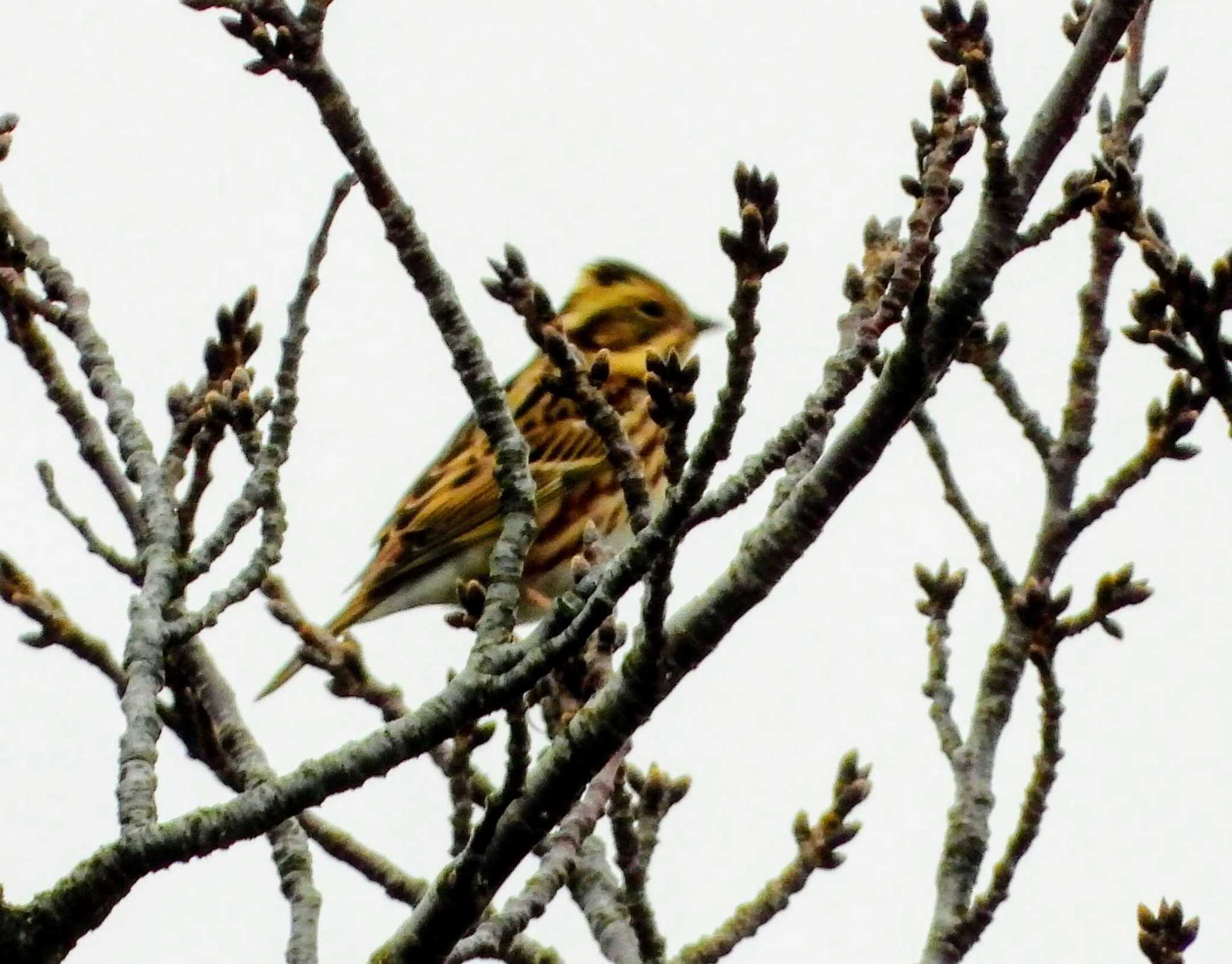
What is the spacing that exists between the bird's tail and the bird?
0.65 m

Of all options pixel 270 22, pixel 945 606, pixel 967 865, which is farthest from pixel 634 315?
pixel 270 22

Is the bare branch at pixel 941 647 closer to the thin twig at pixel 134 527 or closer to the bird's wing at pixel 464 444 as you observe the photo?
the thin twig at pixel 134 527

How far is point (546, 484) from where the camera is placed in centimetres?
759

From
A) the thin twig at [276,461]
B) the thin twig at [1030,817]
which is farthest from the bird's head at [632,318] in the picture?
the thin twig at [276,461]

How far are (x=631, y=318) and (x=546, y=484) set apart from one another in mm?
1077

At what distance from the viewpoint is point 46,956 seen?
2725 millimetres

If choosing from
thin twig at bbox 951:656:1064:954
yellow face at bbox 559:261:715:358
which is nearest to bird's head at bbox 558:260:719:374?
yellow face at bbox 559:261:715:358

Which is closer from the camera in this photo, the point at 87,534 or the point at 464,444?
the point at 87,534

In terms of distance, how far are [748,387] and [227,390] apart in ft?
4.34

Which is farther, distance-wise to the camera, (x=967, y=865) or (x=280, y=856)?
(x=967, y=865)

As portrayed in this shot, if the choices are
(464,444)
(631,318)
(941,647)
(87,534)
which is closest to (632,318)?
(631,318)

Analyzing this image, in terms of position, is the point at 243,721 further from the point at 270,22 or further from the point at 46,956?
the point at 270,22

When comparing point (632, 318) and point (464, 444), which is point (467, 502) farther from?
point (632, 318)

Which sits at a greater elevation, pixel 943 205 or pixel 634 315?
pixel 634 315
